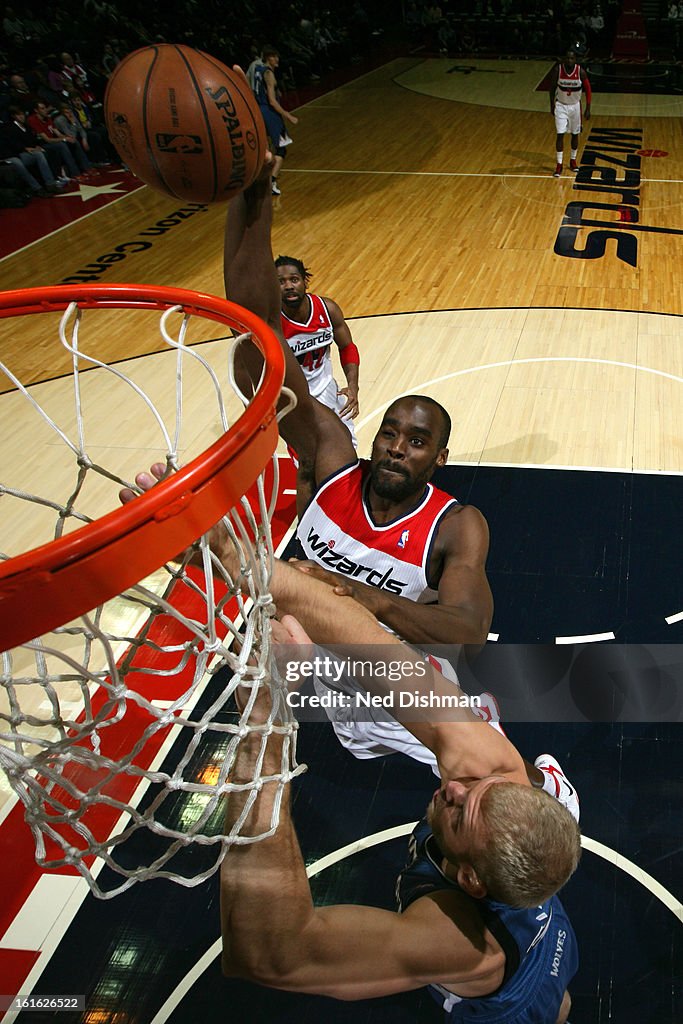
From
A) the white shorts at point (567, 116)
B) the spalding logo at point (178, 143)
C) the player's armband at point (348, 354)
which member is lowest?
the player's armband at point (348, 354)

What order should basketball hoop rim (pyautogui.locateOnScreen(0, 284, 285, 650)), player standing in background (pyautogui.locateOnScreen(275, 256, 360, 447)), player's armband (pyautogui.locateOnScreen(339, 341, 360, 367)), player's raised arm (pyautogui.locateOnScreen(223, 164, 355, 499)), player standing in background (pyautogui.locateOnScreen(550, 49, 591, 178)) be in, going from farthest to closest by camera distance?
player standing in background (pyautogui.locateOnScreen(550, 49, 591, 178)) → player's armband (pyautogui.locateOnScreen(339, 341, 360, 367)) → player standing in background (pyautogui.locateOnScreen(275, 256, 360, 447)) → player's raised arm (pyautogui.locateOnScreen(223, 164, 355, 499)) → basketball hoop rim (pyautogui.locateOnScreen(0, 284, 285, 650))

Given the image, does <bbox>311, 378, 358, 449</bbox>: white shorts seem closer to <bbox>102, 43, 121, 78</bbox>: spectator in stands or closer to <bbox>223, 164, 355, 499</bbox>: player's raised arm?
<bbox>223, 164, 355, 499</bbox>: player's raised arm

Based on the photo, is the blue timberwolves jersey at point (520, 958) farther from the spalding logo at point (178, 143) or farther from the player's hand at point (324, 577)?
the spalding logo at point (178, 143)

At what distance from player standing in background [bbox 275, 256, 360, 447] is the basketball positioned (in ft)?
7.24

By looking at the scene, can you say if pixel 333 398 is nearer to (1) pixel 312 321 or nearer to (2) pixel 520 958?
(1) pixel 312 321

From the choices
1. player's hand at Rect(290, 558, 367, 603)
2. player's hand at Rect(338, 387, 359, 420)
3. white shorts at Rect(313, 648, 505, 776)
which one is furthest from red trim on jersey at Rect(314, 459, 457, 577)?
player's hand at Rect(338, 387, 359, 420)

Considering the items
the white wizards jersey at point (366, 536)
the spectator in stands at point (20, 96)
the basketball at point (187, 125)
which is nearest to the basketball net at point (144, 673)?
the white wizards jersey at point (366, 536)

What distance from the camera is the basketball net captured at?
1737 millimetres

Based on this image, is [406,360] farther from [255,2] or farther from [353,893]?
[255,2]

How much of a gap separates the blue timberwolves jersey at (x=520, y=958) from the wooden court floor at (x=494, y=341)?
1.72ft

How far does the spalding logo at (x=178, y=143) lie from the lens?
2369 mm

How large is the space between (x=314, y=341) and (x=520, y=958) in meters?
3.64

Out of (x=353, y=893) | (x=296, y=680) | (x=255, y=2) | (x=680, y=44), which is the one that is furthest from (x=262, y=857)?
(x=680, y=44)

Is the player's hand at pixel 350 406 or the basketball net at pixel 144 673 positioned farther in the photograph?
the player's hand at pixel 350 406
